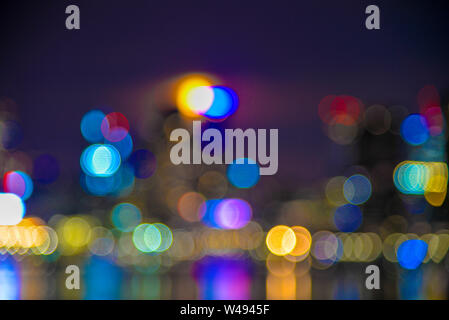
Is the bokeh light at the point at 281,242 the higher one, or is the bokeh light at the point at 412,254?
the bokeh light at the point at 281,242

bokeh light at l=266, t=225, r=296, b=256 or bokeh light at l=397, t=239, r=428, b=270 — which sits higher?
bokeh light at l=266, t=225, r=296, b=256

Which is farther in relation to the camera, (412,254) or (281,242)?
(281,242)

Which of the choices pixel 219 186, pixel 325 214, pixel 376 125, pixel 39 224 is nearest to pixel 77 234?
pixel 39 224

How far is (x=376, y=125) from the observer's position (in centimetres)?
6881

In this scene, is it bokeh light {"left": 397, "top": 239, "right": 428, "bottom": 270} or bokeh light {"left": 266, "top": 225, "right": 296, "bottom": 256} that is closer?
bokeh light {"left": 397, "top": 239, "right": 428, "bottom": 270}

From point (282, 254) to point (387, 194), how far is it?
57.9 ft

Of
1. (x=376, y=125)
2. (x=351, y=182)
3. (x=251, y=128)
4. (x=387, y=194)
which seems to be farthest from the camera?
(x=351, y=182)

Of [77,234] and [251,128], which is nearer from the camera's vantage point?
[251,128]

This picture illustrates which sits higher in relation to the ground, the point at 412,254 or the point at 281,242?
the point at 281,242

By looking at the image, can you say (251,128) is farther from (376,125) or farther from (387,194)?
(376,125)

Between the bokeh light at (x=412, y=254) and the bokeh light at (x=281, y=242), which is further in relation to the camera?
the bokeh light at (x=281, y=242)
